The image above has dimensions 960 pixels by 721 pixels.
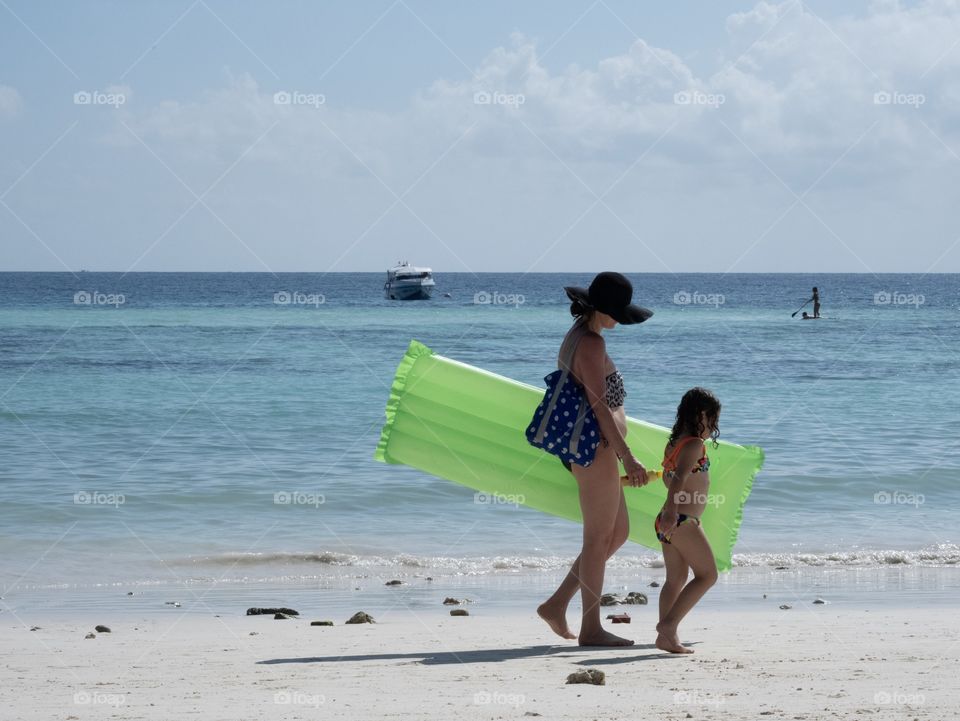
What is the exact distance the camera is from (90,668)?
16.5 ft

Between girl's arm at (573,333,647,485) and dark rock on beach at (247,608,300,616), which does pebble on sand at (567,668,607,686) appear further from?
dark rock on beach at (247,608,300,616)

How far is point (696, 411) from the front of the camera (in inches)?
198

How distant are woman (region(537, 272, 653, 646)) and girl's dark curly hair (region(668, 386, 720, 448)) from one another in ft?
0.83

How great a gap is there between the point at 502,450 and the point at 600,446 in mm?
815

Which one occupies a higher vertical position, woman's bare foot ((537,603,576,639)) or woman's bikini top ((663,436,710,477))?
woman's bikini top ((663,436,710,477))

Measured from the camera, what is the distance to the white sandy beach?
4.09 m

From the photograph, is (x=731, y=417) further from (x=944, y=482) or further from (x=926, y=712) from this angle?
(x=926, y=712)

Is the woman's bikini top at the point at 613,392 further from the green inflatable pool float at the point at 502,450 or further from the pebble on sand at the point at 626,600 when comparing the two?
the pebble on sand at the point at 626,600

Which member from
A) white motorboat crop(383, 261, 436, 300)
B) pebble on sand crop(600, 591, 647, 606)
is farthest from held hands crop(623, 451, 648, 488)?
white motorboat crop(383, 261, 436, 300)

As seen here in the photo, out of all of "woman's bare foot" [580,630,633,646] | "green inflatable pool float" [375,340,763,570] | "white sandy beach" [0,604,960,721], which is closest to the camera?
"white sandy beach" [0,604,960,721]

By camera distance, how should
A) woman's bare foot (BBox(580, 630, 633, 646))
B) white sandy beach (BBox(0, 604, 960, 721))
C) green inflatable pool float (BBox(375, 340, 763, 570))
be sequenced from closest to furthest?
white sandy beach (BBox(0, 604, 960, 721)), woman's bare foot (BBox(580, 630, 633, 646)), green inflatable pool float (BBox(375, 340, 763, 570))

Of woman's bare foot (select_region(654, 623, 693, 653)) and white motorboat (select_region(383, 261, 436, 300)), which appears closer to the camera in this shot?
woman's bare foot (select_region(654, 623, 693, 653))

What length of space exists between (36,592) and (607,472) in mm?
4256

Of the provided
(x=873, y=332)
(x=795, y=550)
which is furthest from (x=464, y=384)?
(x=873, y=332)
